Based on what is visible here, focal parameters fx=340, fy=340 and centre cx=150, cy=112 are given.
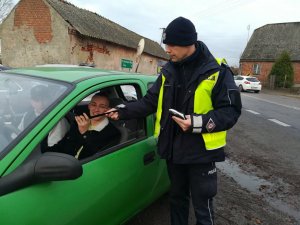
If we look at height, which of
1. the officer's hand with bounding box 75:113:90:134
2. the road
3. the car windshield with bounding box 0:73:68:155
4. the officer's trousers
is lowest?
the road

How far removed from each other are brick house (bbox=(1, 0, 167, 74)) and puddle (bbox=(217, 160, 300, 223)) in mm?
13094

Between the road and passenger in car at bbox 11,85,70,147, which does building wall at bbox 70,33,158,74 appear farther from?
passenger in car at bbox 11,85,70,147

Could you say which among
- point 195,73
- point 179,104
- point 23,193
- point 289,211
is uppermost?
point 195,73

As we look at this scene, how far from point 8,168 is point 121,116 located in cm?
115

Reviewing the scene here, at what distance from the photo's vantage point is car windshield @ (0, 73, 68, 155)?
2127 mm

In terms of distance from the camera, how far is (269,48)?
49875 mm

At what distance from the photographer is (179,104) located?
8.73 ft

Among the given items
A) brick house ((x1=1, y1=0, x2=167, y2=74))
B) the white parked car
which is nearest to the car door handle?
brick house ((x1=1, y1=0, x2=167, y2=74))

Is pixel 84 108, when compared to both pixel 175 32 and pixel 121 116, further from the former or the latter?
pixel 175 32

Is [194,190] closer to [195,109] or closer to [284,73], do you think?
[195,109]

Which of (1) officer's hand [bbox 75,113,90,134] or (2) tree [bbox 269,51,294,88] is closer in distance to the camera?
(1) officer's hand [bbox 75,113,90,134]

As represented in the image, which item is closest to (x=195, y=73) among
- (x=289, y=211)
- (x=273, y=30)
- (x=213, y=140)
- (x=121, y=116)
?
(x=213, y=140)

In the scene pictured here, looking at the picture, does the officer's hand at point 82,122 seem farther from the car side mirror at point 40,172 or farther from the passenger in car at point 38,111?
the car side mirror at point 40,172

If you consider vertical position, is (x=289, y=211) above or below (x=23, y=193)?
below
